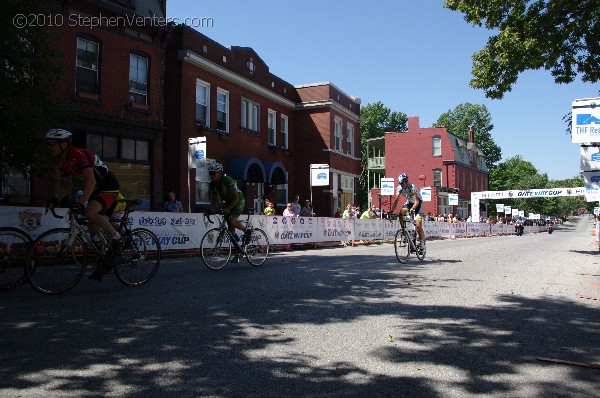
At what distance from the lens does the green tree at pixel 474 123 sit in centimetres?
8350

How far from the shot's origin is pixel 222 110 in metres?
23.7

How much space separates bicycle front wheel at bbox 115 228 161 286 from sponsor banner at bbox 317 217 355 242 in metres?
12.1

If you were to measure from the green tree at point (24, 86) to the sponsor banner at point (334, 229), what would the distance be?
37.5 ft

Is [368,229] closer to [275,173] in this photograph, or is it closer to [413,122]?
[275,173]

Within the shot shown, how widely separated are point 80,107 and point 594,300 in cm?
1613

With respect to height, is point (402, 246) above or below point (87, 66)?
below

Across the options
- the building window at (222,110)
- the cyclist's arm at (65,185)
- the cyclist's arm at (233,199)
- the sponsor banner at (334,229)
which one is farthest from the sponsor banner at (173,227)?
the building window at (222,110)

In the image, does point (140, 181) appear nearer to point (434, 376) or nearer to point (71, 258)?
point (71, 258)

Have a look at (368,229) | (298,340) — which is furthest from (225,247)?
(368,229)

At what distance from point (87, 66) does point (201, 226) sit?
308 inches

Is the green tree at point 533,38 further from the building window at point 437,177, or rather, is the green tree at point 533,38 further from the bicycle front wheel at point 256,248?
the building window at point 437,177

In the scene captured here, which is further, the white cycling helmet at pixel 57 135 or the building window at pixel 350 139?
the building window at pixel 350 139

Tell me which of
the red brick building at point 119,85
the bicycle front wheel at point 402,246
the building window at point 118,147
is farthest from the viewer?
the building window at point 118,147

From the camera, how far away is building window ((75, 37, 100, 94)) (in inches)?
667
